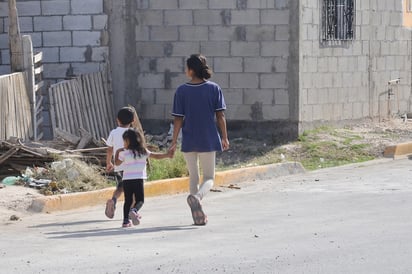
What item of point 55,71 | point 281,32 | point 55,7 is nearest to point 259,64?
point 281,32

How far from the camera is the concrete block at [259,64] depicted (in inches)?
651

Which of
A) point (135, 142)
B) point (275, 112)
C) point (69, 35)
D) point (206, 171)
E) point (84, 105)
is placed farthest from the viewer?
point (69, 35)

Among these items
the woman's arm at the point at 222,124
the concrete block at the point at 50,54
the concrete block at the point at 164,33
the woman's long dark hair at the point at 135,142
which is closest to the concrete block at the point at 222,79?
the concrete block at the point at 164,33

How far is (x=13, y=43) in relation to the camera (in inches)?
617

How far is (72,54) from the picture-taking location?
1722 centimetres

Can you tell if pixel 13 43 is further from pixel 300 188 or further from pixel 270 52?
pixel 300 188

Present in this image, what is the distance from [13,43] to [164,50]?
269 cm

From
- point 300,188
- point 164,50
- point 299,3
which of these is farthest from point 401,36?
point 300,188

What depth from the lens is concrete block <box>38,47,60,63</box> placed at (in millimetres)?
17250

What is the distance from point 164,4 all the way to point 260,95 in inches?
90.8

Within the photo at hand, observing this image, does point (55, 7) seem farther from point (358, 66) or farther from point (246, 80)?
point (358, 66)

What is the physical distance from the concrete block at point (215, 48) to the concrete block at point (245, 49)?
102mm

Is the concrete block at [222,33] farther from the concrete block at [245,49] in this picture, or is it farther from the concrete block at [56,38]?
the concrete block at [56,38]

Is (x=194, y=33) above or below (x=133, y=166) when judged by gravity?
above
